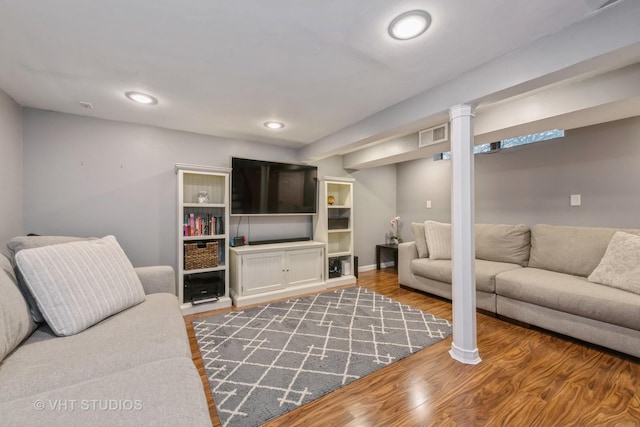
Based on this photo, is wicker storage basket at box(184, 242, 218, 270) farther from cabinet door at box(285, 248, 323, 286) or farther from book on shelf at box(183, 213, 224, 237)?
cabinet door at box(285, 248, 323, 286)

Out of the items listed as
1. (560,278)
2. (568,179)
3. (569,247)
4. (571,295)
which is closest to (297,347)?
(571,295)

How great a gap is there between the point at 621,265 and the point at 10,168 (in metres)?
5.37

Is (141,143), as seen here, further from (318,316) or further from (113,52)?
(318,316)

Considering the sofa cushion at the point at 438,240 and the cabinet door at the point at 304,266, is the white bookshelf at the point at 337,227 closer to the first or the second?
the cabinet door at the point at 304,266

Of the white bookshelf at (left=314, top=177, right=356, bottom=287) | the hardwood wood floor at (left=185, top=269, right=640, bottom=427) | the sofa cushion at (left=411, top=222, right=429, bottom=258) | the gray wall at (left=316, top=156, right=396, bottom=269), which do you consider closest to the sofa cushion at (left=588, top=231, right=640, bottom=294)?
the hardwood wood floor at (left=185, top=269, right=640, bottom=427)

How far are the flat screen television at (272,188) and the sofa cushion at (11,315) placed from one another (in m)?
2.14

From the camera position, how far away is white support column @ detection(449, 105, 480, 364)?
1.99 metres

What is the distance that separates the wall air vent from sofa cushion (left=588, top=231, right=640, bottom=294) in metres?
1.76

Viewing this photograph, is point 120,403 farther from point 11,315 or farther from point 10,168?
point 10,168

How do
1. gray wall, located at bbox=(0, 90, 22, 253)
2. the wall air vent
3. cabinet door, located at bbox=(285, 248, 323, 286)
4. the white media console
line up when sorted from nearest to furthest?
1. gray wall, located at bbox=(0, 90, 22, 253)
2. the wall air vent
3. the white media console
4. cabinet door, located at bbox=(285, 248, 323, 286)

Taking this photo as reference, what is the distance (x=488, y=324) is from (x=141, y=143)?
4280 mm

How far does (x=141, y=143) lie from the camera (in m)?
3.10

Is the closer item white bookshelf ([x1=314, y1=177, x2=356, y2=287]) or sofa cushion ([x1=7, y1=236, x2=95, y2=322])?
sofa cushion ([x1=7, y1=236, x2=95, y2=322])

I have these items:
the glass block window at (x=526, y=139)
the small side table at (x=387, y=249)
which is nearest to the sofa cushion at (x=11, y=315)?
the glass block window at (x=526, y=139)
